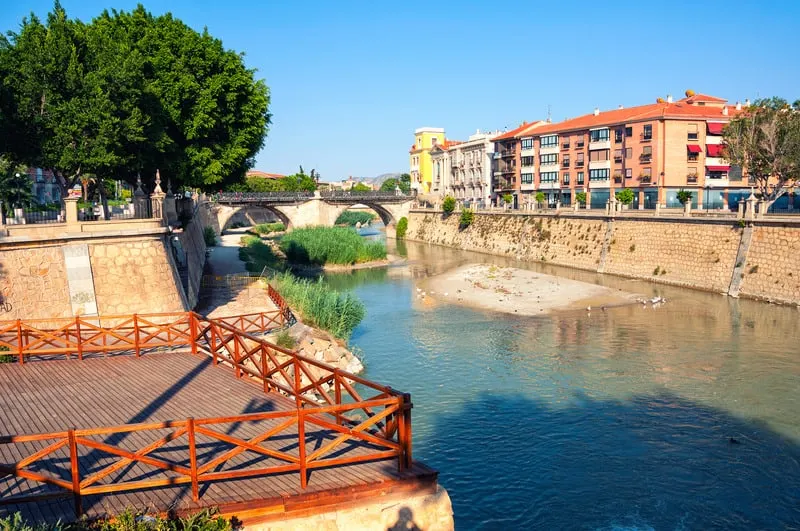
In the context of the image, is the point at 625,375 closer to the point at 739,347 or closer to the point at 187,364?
the point at 739,347

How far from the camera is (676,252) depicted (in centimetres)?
4456

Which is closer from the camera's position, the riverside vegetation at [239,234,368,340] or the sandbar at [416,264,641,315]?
the riverside vegetation at [239,234,368,340]

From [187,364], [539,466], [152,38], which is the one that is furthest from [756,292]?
[152,38]

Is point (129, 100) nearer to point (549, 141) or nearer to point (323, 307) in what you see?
point (323, 307)

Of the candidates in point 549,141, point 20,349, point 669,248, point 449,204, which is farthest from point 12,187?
point 549,141

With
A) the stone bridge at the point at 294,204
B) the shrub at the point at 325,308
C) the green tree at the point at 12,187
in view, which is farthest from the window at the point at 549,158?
the green tree at the point at 12,187

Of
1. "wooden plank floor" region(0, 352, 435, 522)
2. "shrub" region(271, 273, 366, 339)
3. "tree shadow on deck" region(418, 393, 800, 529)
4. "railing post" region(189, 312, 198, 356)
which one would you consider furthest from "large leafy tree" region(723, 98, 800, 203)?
"wooden plank floor" region(0, 352, 435, 522)

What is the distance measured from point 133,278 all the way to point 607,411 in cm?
1616

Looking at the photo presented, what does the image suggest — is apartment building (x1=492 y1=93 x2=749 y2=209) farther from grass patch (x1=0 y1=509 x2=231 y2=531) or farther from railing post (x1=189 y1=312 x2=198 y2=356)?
grass patch (x1=0 y1=509 x2=231 y2=531)

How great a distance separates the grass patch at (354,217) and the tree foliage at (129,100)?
74.9m

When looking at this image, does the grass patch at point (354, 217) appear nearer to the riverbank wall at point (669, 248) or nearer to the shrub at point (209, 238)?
the shrub at point (209, 238)

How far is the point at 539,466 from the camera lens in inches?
669

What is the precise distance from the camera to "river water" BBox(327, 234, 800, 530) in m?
15.2

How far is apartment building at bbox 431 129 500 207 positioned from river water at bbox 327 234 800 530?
174 feet
